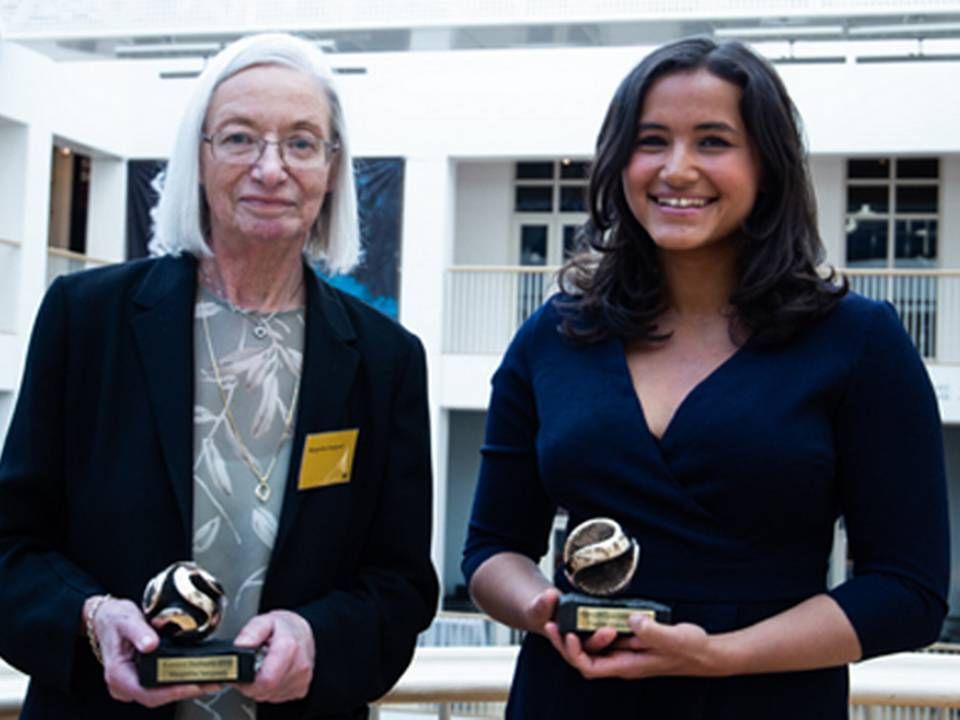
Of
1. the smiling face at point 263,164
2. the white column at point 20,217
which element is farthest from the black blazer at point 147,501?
the white column at point 20,217

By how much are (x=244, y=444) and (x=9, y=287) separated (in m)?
16.0

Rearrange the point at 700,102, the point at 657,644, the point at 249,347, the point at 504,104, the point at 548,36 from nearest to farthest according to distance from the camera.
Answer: the point at 657,644
the point at 700,102
the point at 249,347
the point at 548,36
the point at 504,104

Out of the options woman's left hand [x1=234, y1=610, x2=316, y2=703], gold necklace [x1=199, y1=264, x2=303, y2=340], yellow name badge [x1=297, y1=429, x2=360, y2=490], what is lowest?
woman's left hand [x1=234, y1=610, x2=316, y2=703]

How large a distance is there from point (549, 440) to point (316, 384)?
0.38 meters

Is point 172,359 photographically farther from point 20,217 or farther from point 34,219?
point 34,219

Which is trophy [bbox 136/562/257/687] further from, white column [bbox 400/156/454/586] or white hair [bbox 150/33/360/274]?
white column [bbox 400/156/454/586]

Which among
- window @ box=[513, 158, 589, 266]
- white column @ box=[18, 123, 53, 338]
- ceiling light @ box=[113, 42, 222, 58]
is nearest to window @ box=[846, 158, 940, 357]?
window @ box=[513, 158, 589, 266]

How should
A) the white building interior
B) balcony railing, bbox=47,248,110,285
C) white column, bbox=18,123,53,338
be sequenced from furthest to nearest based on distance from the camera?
balcony railing, bbox=47,248,110,285 < white column, bbox=18,123,53,338 < the white building interior

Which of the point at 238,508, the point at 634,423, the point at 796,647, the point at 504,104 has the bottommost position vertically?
the point at 796,647

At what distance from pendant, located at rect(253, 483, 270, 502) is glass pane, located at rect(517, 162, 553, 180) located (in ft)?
59.3

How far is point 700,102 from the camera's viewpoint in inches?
81.3

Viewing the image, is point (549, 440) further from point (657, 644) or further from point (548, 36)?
point (548, 36)

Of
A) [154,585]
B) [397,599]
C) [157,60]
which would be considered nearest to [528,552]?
[397,599]

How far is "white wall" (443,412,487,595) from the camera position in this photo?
20422 millimetres
